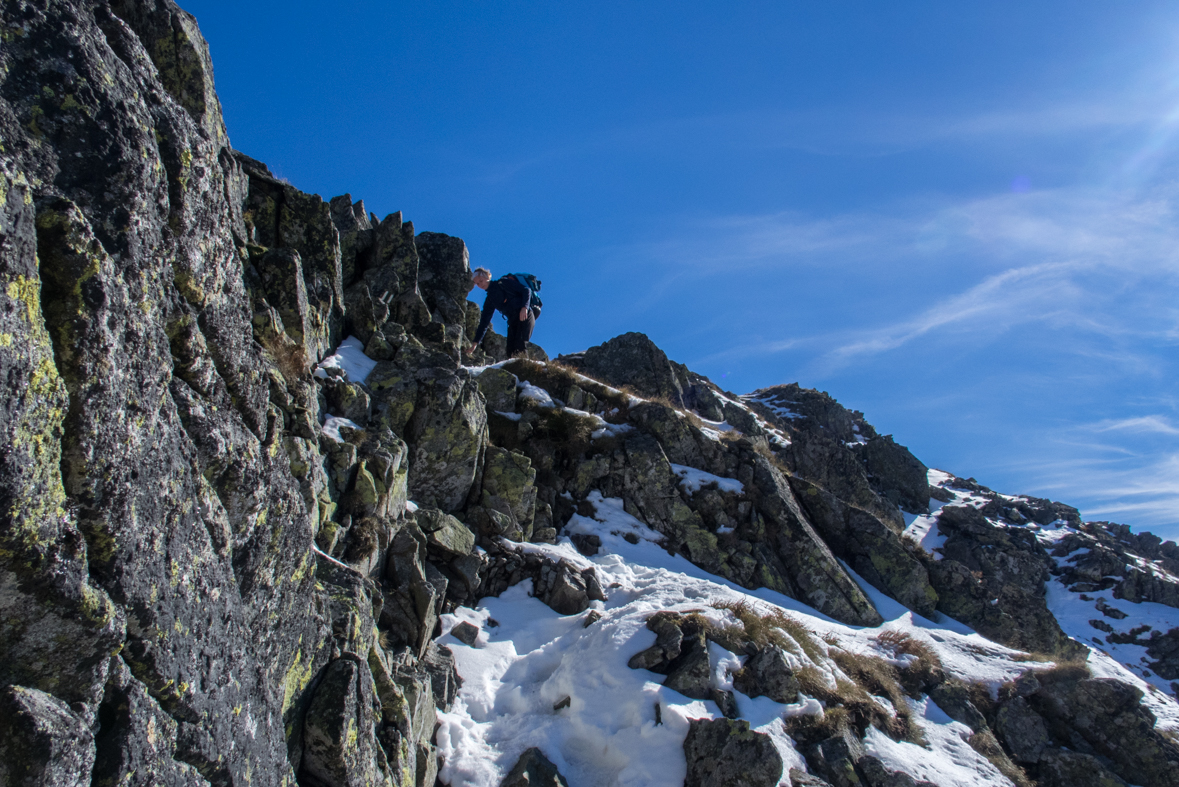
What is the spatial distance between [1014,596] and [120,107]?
90.8ft

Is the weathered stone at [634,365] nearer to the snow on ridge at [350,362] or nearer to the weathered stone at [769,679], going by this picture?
the snow on ridge at [350,362]

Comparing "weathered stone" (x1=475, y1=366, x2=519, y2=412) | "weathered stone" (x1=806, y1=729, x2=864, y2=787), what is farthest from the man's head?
"weathered stone" (x1=806, y1=729, x2=864, y2=787)

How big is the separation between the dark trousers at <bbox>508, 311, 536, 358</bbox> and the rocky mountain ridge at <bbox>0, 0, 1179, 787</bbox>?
3.06 ft

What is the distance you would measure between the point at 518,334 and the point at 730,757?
681 inches

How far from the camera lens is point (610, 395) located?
22500 mm

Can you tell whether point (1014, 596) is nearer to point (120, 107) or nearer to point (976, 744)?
point (976, 744)

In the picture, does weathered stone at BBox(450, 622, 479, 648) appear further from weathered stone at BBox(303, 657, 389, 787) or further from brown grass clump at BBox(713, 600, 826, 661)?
brown grass clump at BBox(713, 600, 826, 661)

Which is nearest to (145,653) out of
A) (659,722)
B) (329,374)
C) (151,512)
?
(151,512)

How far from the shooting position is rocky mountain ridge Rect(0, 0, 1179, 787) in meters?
3.53

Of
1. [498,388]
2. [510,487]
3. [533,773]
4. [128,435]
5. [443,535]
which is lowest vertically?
[533,773]

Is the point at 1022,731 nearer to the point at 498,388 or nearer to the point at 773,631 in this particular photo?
the point at 773,631

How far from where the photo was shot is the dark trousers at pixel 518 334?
22688 millimetres

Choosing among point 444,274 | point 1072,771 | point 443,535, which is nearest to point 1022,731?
point 1072,771

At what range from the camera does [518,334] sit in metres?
22.9
